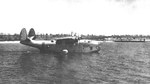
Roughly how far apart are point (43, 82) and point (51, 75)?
3827mm

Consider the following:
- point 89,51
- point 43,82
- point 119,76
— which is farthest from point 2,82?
point 89,51

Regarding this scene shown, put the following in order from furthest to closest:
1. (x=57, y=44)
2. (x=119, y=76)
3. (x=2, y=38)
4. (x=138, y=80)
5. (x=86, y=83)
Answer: (x=2, y=38) → (x=57, y=44) → (x=119, y=76) → (x=138, y=80) → (x=86, y=83)

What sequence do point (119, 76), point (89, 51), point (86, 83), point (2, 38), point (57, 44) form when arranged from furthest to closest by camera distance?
point (2, 38) → point (89, 51) → point (57, 44) → point (119, 76) → point (86, 83)

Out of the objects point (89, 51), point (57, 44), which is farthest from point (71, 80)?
point (89, 51)

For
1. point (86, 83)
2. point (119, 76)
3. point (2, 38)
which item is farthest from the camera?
point (2, 38)

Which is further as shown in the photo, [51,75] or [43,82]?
[51,75]

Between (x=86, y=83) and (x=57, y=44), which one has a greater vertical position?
(x=57, y=44)

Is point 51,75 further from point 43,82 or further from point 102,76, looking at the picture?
point 102,76

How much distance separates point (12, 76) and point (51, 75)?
17.9 ft

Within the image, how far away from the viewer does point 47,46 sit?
5612 cm

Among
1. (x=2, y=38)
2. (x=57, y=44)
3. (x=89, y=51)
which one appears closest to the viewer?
(x=57, y=44)

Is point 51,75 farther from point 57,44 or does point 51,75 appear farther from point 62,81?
point 57,44

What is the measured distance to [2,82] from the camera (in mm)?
24812

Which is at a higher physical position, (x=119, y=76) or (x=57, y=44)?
(x=57, y=44)
